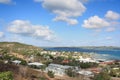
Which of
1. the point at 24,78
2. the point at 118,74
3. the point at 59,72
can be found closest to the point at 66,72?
the point at 59,72

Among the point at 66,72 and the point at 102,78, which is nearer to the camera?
the point at 102,78

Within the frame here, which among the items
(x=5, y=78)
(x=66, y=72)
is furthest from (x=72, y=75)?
(x=5, y=78)

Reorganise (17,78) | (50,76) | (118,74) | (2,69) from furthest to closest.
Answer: (118,74) < (50,76) < (2,69) < (17,78)

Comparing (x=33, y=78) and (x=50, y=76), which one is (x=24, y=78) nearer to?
(x=33, y=78)

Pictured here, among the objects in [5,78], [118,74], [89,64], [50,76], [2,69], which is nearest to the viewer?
[5,78]

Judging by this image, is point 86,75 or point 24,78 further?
point 86,75

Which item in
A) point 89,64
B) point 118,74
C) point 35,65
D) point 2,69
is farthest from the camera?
point 89,64

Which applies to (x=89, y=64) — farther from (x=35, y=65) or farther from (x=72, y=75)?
(x=72, y=75)

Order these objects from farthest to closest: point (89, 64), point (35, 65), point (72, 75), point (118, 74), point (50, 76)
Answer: point (89, 64), point (35, 65), point (118, 74), point (72, 75), point (50, 76)
